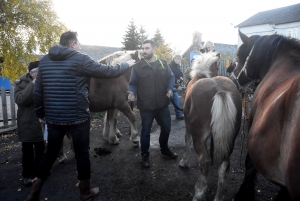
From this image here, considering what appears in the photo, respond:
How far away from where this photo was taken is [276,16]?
31656 millimetres

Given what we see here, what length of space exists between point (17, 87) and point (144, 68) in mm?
2054

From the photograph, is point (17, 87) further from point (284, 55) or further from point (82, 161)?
point (284, 55)

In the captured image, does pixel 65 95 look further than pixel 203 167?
No

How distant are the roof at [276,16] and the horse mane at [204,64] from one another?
3031 cm

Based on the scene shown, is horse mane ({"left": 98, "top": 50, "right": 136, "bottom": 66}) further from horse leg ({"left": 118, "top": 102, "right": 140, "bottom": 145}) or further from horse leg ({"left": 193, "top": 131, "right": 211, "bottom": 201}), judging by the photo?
horse leg ({"left": 193, "top": 131, "right": 211, "bottom": 201})

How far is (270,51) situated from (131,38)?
19.8m

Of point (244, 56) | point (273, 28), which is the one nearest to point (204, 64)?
point (244, 56)

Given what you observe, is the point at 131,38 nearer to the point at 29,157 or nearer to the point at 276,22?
the point at 29,157

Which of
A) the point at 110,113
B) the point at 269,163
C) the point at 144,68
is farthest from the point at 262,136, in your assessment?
the point at 110,113

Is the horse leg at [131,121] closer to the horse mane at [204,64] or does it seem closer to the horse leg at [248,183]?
the horse mane at [204,64]

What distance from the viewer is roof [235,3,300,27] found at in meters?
28.9

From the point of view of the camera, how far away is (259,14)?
35.5 meters

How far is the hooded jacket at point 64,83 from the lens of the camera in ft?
8.76

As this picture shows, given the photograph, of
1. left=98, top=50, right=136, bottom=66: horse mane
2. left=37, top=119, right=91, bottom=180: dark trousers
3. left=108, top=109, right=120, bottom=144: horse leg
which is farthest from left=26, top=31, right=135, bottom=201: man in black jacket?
left=108, top=109, right=120, bottom=144: horse leg
